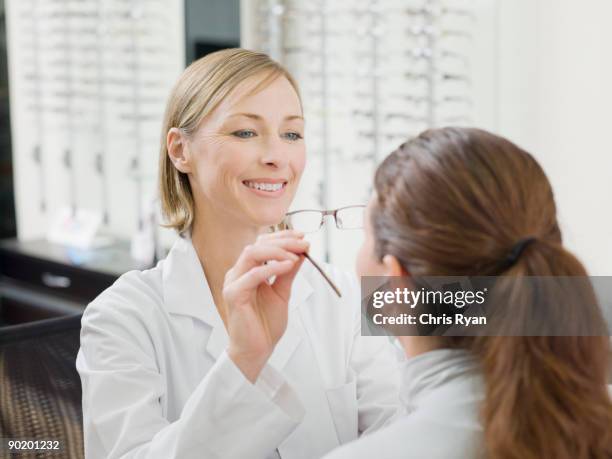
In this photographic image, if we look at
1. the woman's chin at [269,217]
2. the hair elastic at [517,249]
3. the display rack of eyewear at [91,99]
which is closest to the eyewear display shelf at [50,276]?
the display rack of eyewear at [91,99]

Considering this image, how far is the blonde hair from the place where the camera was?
1454 millimetres

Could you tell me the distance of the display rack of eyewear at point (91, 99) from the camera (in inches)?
172

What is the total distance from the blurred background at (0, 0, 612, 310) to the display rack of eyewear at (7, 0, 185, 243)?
0.4 inches

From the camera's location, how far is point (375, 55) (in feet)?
12.4

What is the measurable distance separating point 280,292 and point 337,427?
1.25 feet

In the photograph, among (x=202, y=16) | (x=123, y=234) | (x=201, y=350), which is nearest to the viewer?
(x=201, y=350)

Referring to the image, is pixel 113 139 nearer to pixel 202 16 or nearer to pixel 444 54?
pixel 202 16

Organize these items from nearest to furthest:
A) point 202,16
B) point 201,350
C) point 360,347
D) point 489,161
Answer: point 489,161
point 201,350
point 360,347
point 202,16

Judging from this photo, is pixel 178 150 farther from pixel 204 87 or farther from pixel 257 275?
pixel 257 275

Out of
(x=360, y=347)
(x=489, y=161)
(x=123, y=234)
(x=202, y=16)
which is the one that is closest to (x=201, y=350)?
(x=360, y=347)

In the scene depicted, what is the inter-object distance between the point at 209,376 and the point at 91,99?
382cm

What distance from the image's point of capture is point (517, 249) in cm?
92

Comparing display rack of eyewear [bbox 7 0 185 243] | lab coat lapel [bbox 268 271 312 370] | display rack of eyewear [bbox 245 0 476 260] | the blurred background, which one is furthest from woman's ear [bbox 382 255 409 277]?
display rack of eyewear [bbox 7 0 185 243]

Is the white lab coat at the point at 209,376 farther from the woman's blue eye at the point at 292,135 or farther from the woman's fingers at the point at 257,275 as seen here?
the woman's blue eye at the point at 292,135
